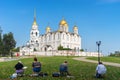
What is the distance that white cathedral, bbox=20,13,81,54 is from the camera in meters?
136

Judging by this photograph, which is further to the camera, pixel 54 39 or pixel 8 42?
pixel 54 39

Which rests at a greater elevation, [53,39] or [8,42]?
[53,39]

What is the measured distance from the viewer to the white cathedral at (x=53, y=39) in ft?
445

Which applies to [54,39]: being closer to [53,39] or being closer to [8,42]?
[53,39]

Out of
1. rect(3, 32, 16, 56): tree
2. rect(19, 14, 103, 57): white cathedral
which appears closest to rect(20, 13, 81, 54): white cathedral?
rect(19, 14, 103, 57): white cathedral

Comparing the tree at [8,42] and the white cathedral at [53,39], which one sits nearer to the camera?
the tree at [8,42]

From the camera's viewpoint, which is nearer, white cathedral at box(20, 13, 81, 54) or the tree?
the tree

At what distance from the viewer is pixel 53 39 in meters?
139

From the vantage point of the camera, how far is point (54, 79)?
2016 cm

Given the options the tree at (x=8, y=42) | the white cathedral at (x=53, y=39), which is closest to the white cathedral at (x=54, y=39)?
the white cathedral at (x=53, y=39)

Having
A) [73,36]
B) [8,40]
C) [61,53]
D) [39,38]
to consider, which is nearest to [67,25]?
[73,36]

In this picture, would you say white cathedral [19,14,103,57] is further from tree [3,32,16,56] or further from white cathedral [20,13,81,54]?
tree [3,32,16,56]

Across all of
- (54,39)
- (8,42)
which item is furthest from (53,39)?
(8,42)

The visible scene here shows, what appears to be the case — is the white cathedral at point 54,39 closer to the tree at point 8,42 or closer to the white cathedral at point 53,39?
the white cathedral at point 53,39
